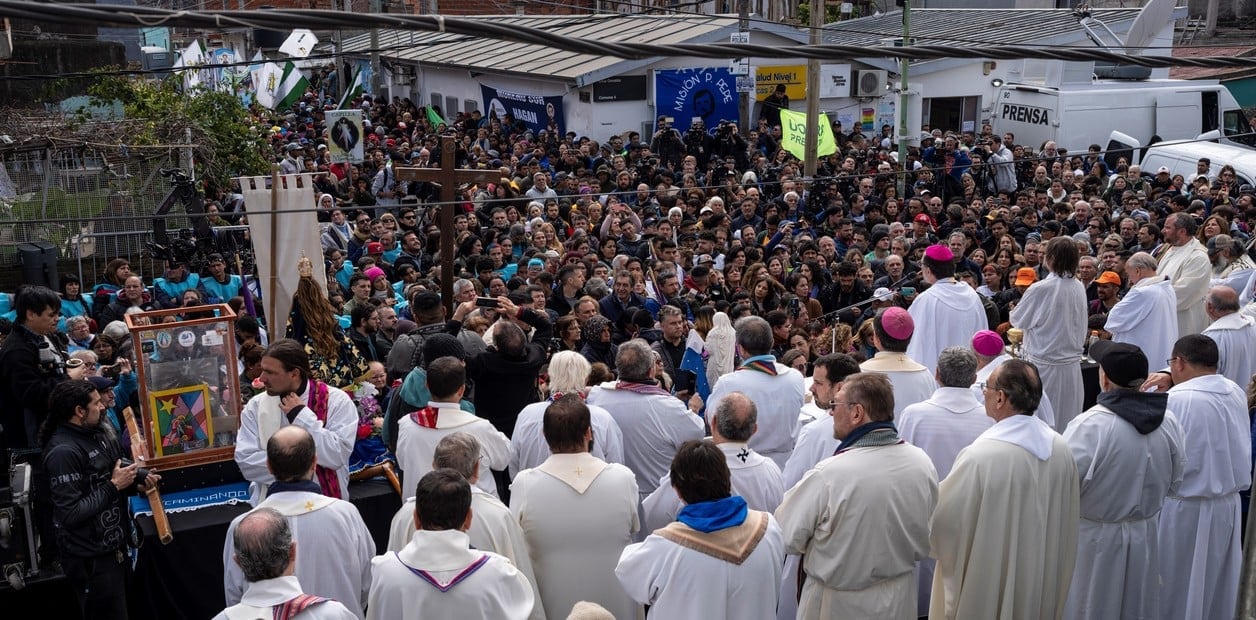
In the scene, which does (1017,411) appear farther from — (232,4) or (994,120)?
(232,4)

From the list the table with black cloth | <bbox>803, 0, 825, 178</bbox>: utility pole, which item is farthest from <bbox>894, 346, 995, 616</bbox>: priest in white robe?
<bbox>803, 0, 825, 178</bbox>: utility pole

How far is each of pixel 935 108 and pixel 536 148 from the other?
948cm

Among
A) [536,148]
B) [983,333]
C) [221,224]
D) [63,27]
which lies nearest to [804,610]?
[983,333]

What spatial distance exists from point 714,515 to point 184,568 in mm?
3009

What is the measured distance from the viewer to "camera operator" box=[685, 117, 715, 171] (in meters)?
20.9

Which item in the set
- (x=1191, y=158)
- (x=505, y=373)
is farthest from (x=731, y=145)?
(x=505, y=373)

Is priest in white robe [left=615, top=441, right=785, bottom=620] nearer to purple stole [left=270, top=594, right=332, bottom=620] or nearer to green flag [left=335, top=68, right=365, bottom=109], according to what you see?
purple stole [left=270, top=594, right=332, bottom=620]

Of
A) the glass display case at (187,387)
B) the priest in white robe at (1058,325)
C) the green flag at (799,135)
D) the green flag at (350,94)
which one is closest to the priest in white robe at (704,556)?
the glass display case at (187,387)

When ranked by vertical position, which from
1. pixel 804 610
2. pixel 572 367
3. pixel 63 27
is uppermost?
pixel 63 27

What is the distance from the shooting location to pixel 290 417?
564 centimetres

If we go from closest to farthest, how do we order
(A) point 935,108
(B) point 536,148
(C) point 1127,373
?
1. (C) point 1127,373
2. (B) point 536,148
3. (A) point 935,108

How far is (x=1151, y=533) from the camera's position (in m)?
5.82

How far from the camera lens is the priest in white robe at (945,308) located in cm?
867

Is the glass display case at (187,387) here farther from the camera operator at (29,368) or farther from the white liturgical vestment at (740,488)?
the white liturgical vestment at (740,488)
